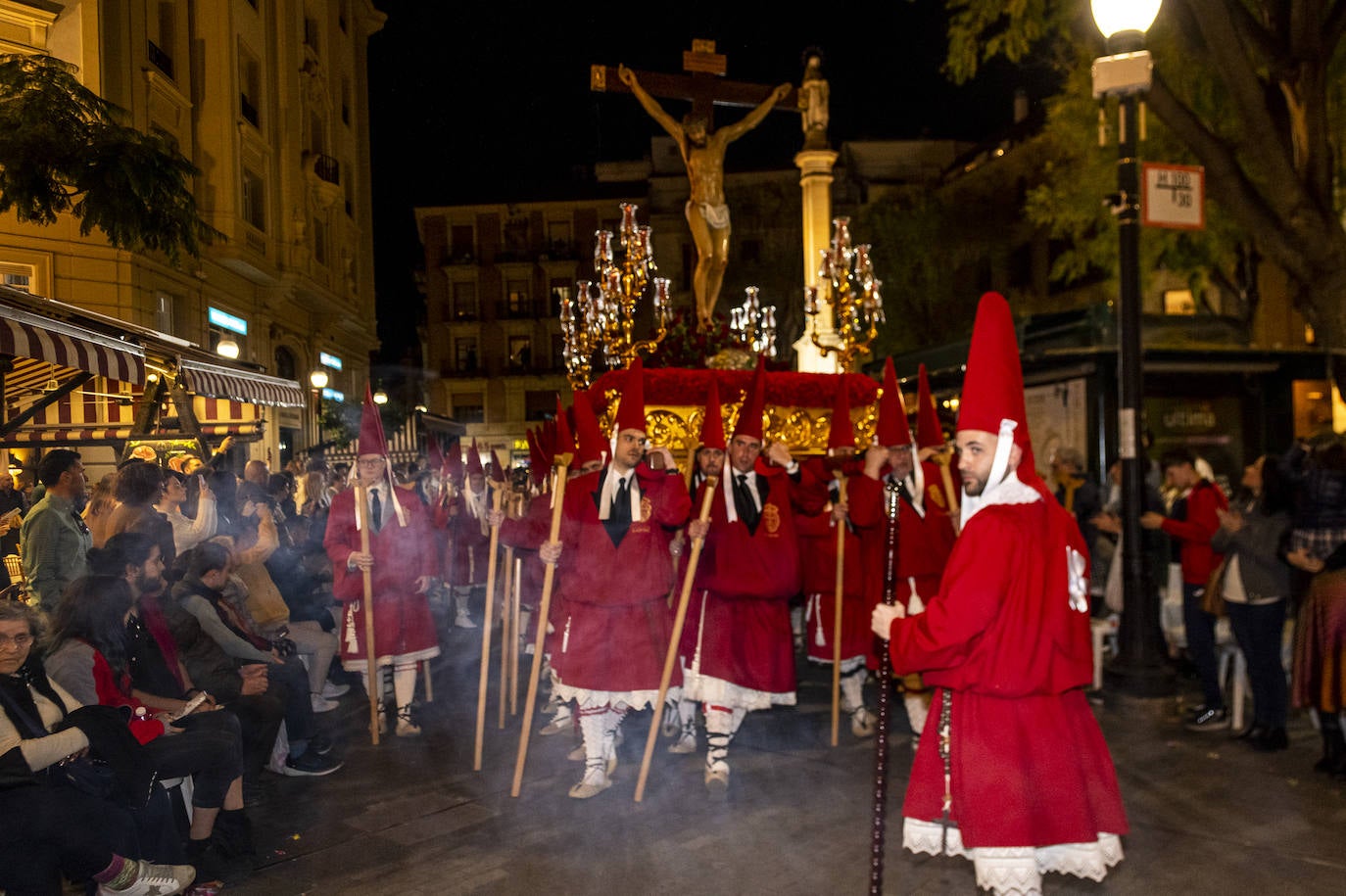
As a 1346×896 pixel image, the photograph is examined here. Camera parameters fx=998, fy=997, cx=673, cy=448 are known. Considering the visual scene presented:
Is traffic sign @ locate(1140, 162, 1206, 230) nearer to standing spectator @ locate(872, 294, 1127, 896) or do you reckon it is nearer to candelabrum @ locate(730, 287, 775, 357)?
candelabrum @ locate(730, 287, 775, 357)

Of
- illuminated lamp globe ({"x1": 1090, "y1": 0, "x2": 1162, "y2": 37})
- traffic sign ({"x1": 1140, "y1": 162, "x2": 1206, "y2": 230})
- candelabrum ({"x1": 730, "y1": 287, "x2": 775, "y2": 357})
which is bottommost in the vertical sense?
candelabrum ({"x1": 730, "y1": 287, "x2": 775, "y2": 357})

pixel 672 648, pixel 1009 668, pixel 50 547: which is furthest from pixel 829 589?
pixel 50 547

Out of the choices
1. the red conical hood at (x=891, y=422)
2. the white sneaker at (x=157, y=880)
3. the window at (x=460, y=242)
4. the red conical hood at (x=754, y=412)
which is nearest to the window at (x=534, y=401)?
Result: the window at (x=460, y=242)

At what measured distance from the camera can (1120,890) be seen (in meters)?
4.66

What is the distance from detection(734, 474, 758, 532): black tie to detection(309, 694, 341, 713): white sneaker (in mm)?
4067

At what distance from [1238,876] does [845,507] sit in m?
3.20

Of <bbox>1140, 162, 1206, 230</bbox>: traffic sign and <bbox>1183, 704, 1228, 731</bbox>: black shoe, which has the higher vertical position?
<bbox>1140, 162, 1206, 230</bbox>: traffic sign

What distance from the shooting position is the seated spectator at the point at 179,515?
7230 mm

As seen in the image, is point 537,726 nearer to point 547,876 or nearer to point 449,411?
point 547,876

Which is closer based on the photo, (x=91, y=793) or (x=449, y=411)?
(x=91, y=793)

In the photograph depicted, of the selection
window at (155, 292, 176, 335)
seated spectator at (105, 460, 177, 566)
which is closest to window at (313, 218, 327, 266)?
window at (155, 292, 176, 335)

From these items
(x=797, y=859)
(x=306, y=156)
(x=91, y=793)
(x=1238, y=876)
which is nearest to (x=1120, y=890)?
(x=1238, y=876)

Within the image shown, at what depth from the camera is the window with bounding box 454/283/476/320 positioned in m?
53.4

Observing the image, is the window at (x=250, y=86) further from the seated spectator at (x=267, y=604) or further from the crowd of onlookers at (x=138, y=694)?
the crowd of onlookers at (x=138, y=694)
